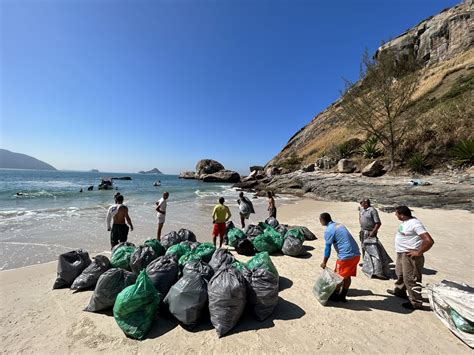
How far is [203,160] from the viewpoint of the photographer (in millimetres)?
72625

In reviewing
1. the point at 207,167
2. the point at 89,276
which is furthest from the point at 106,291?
the point at 207,167

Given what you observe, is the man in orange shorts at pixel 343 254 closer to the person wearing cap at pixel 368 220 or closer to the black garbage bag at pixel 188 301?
the person wearing cap at pixel 368 220

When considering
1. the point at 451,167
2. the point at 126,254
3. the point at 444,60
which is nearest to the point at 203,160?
the point at 444,60

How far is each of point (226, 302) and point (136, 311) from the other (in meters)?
1.11

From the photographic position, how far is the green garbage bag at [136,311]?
274 centimetres

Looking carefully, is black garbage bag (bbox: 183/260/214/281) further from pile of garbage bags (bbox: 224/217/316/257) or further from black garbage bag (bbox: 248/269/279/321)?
pile of garbage bags (bbox: 224/217/316/257)

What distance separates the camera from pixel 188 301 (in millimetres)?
2852

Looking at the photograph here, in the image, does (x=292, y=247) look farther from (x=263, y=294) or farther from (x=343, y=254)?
(x=263, y=294)

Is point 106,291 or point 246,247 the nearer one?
point 106,291

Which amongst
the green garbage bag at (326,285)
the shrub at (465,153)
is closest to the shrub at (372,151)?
the shrub at (465,153)

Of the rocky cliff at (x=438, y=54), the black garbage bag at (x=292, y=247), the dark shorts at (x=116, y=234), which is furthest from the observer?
the rocky cliff at (x=438, y=54)

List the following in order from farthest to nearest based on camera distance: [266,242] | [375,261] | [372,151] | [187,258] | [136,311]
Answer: [372,151] < [266,242] < [375,261] < [187,258] < [136,311]

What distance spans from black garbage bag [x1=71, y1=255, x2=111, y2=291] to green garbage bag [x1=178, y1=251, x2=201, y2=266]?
4.20 feet

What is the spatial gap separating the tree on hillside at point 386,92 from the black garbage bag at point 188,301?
18.7 metres
